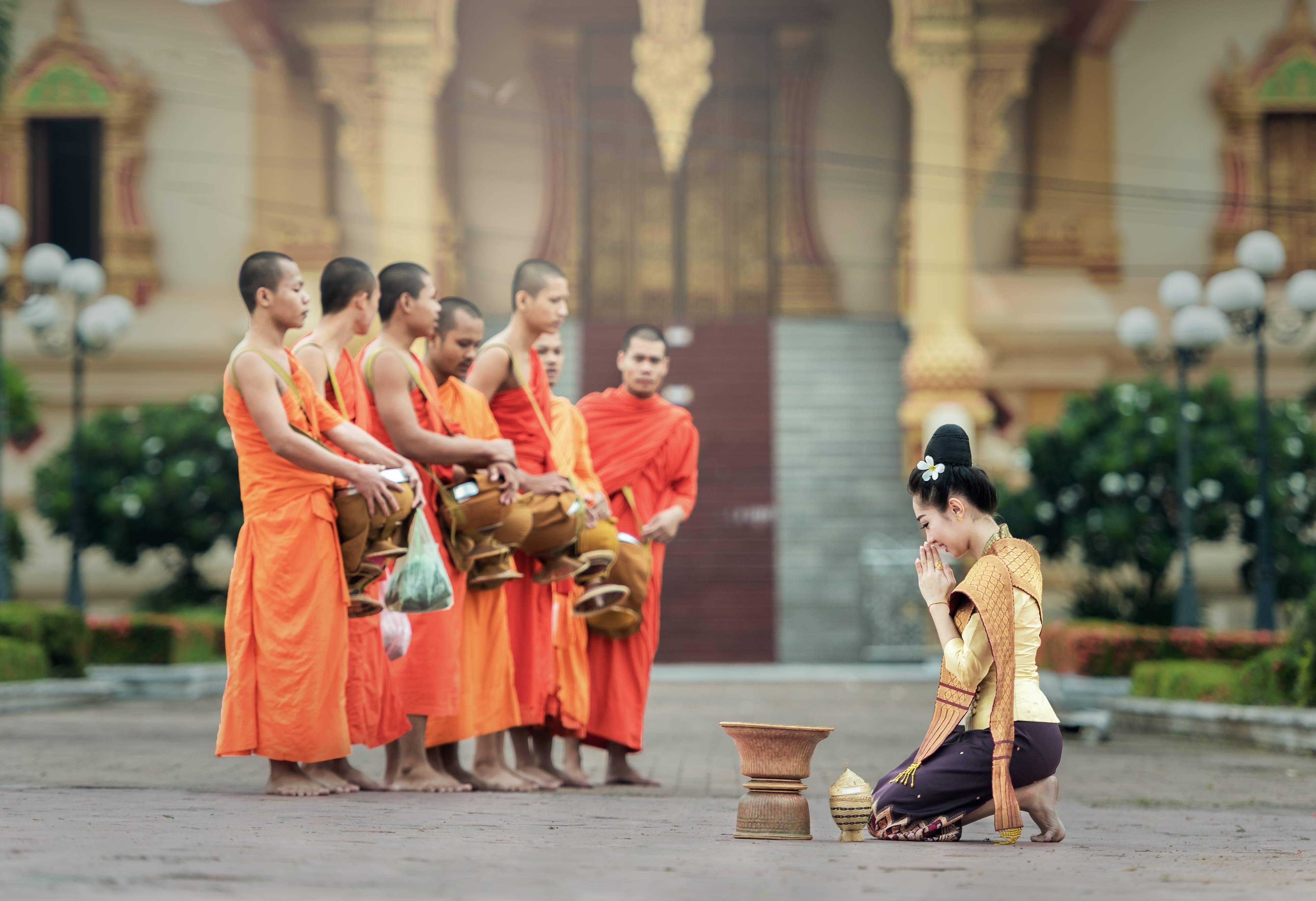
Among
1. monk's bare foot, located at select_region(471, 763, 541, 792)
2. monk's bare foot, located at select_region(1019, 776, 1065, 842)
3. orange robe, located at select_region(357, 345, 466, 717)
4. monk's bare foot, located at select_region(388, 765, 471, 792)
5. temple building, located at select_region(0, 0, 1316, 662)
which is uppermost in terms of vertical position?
temple building, located at select_region(0, 0, 1316, 662)

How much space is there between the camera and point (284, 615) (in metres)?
5.28

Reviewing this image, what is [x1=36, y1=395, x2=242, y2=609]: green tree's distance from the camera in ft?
48.3

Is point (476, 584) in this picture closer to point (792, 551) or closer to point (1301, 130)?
point (792, 551)

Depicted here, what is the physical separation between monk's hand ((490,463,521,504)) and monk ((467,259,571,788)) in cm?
44

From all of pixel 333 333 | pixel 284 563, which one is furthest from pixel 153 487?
pixel 284 563

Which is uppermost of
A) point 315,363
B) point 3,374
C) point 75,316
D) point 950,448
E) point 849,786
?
point 75,316

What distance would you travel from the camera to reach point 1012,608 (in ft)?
14.2

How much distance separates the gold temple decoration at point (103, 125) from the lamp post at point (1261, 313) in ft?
43.5

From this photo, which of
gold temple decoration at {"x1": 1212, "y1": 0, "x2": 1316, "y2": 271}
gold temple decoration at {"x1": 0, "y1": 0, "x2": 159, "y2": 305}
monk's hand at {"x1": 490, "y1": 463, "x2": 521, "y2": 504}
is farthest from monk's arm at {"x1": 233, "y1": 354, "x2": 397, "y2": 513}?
gold temple decoration at {"x1": 1212, "y1": 0, "x2": 1316, "y2": 271}

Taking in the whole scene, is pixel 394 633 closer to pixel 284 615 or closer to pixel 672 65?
pixel 284 615

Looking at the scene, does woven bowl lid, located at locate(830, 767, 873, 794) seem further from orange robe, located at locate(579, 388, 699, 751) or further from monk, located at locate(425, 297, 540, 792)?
orange robe, located at locate(579, 388, 699, 751)

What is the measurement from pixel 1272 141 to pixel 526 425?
661 inches

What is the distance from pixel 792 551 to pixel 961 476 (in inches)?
476

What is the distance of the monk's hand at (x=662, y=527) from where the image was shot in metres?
6.59
